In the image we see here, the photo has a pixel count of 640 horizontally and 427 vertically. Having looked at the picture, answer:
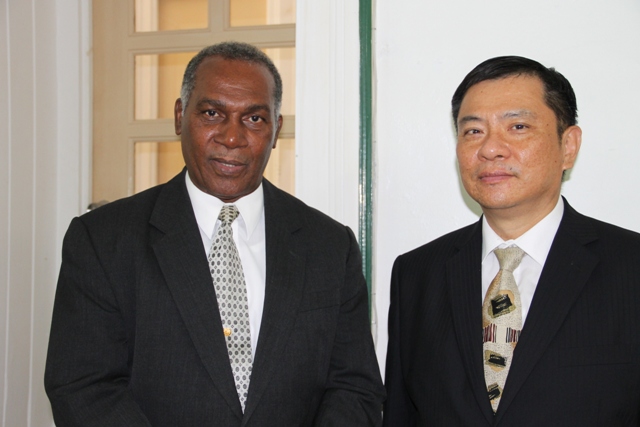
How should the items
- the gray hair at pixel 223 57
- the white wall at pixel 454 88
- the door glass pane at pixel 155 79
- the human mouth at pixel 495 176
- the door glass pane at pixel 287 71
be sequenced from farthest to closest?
1. the door glass pane at pixel 155 79
2. the door glass pane at pixel 287 71
3. the white wall at pixel 454 88
4. the gray hair at pixel 223 57
5. the human mouth at pixel 495 176

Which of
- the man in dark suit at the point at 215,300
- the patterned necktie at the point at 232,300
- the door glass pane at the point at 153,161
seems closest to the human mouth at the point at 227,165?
the man in dark suit at the point at 215,300

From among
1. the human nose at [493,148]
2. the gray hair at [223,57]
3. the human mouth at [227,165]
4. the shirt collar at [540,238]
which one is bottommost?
→ the shirt collar at [540,238]

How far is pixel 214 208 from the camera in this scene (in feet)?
5.53

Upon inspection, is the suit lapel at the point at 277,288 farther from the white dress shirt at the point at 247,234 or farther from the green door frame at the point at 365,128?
the green door frame at the point at 365,128

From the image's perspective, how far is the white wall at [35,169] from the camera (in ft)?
7.18

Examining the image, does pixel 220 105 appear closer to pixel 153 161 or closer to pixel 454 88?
pixel 454 88

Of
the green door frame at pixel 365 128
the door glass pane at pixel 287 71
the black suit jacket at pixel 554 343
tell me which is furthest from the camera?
the door glass pane at pixel 287 71

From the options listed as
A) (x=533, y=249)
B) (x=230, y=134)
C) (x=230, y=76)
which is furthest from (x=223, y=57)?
(x=533, y=249)

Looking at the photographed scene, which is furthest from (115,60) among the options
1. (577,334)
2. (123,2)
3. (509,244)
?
(577,334)

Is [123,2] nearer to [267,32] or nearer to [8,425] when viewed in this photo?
[267,32]

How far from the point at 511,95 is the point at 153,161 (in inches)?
60.9

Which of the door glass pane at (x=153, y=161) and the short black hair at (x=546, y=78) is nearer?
the short black hair at (x=546, y=78)

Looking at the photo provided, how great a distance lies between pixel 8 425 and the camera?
2215 mm

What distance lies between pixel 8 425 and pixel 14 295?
0.44 m
